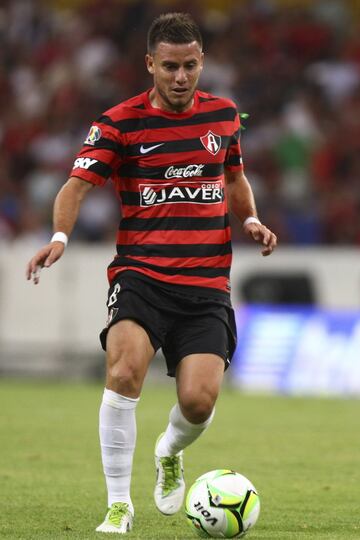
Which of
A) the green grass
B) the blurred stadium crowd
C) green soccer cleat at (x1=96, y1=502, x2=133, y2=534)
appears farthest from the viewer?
the blurred stadium crowd

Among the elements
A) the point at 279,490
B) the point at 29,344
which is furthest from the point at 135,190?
the point at 29,344

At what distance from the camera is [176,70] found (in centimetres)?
634

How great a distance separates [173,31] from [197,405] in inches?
70.6

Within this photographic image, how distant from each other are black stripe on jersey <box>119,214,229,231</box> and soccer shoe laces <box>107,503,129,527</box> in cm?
132

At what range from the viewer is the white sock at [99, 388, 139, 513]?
6121mm

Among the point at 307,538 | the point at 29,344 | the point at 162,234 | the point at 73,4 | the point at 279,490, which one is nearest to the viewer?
the point at 307,538

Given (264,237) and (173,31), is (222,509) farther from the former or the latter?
(173,31)

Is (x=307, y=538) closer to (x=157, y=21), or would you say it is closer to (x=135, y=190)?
(x=135, y=190)

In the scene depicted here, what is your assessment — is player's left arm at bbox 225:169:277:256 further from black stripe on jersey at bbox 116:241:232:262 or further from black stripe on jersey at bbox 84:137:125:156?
black stripe on jersey at bbox 84:137:125:156

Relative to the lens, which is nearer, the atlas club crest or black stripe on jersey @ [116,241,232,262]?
black stripe on jersey @ [116,241,232,262]

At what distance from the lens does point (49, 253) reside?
236 inches

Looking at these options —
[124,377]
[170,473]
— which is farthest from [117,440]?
[170,473]

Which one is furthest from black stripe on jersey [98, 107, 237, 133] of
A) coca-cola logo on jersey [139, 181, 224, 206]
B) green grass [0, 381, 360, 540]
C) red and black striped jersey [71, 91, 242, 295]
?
green grass [0, 381, 360, 540]

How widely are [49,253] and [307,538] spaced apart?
1.73m
